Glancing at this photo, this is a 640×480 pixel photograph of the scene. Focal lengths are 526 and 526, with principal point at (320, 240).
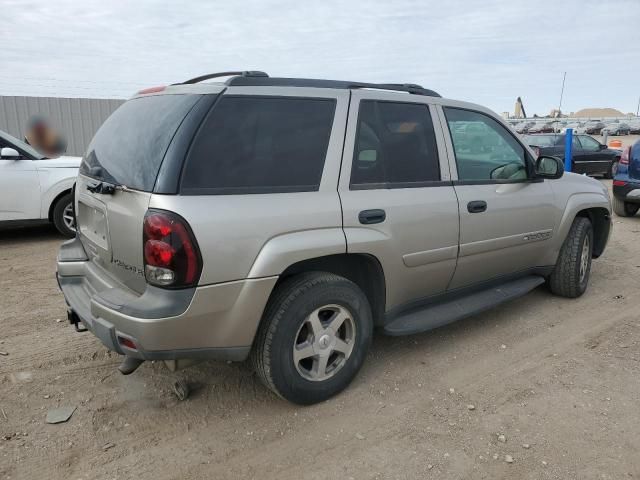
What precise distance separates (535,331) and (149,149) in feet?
10.6

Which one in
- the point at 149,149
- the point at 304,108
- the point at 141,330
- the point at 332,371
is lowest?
the point at 332,371

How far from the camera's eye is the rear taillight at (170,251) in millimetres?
2436

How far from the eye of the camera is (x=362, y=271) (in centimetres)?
331

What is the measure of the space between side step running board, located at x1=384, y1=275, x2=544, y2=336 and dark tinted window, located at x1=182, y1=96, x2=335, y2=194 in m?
1.15

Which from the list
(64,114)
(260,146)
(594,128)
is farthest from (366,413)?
(594,128)

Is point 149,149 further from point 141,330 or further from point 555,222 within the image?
point 555,222

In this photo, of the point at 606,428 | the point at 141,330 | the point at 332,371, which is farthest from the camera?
the point at 332,371

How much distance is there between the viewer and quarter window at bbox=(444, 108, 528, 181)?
12.3 ft

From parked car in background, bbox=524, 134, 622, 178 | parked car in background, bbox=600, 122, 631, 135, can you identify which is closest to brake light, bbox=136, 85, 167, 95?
parked car in background, bbox=524, 134, 622, 178

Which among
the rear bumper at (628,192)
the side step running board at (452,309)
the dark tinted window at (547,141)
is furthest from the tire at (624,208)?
the dark tinted window at (547,141)

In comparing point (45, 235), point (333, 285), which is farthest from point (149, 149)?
point (45, 235)

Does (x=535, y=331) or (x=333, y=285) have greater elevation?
(x=333, y=285)

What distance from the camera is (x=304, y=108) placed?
298cm

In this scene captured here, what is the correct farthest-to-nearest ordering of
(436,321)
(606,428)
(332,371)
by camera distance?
(436,321), (332,371), (606,428)
